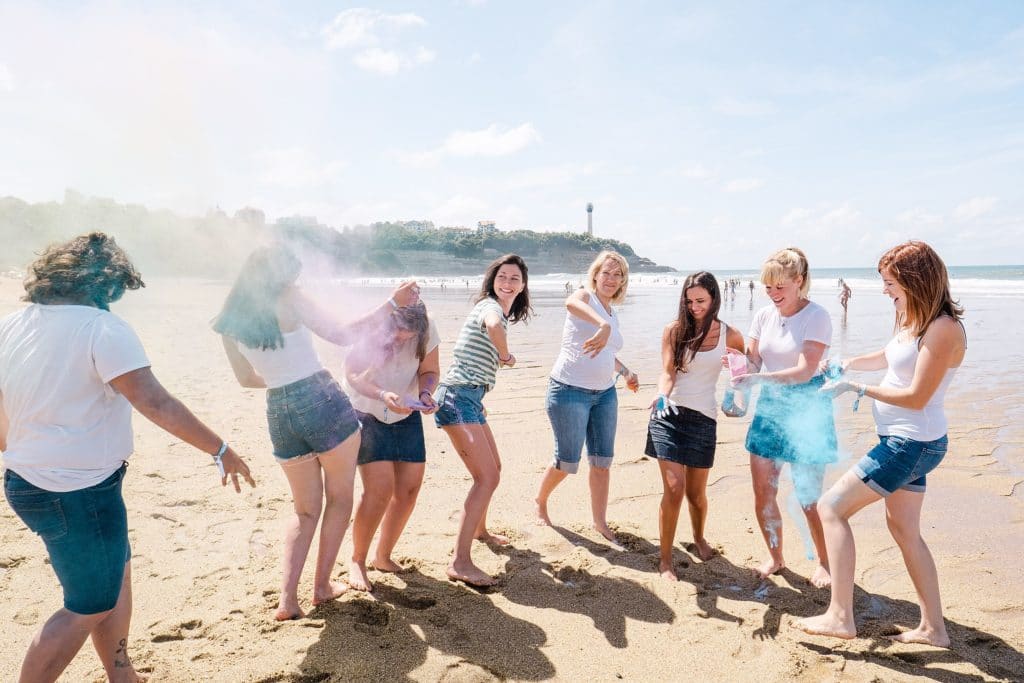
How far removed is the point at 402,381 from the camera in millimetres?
3607

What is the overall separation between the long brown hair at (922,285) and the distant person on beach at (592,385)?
1.72 metres

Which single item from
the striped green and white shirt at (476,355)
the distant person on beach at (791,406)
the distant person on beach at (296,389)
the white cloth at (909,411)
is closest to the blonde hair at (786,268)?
the distant person on beach at (791,406)

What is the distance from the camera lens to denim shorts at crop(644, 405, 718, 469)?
12.5 ft

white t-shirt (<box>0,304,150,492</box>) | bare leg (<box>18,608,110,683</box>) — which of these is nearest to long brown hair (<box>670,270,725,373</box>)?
white t-shirt (<box>0,304,150,492</box>)

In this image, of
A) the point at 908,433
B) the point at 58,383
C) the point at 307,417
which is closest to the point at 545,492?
the point at 307,417

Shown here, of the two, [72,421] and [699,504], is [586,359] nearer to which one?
[699,504]

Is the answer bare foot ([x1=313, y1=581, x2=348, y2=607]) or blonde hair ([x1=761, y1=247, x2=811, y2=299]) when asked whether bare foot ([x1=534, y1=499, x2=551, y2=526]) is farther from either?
blonde hair ([x1=761, y1=247, x2=811, y2=299])

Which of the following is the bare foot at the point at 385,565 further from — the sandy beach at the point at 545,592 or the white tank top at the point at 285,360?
the white tank top at the point at 285,360

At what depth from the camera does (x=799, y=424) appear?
365 centimetres

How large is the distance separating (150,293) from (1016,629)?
2724 centimetres

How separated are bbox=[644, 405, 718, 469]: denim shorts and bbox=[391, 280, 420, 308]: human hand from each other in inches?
70.4

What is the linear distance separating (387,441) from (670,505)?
5.99 ft

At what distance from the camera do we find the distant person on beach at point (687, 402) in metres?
3.81

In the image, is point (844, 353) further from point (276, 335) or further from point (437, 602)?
point (276, 335)
